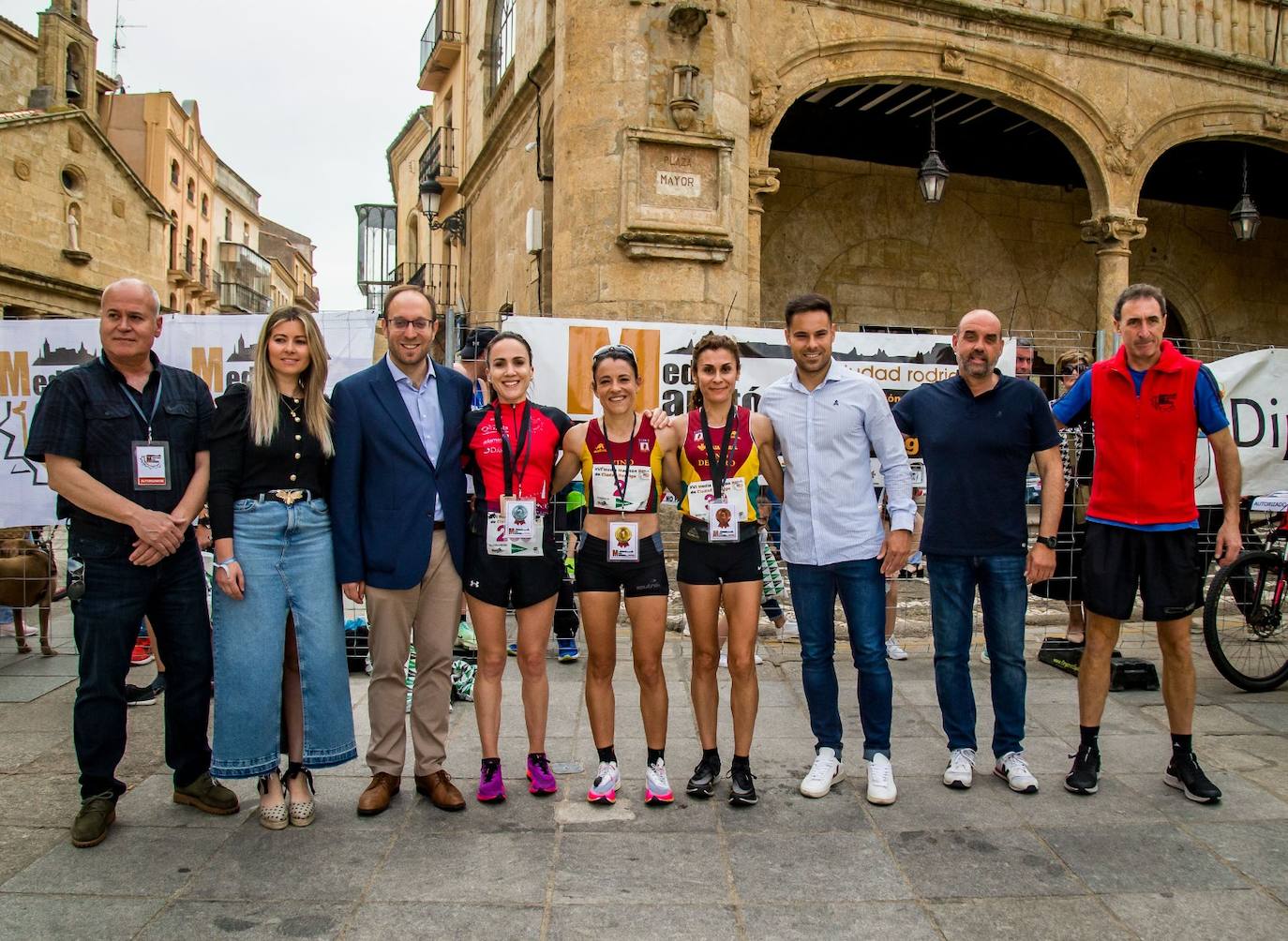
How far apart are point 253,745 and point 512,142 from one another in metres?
12.8

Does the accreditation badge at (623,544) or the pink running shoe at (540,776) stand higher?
the accreditation badge at (623,544)

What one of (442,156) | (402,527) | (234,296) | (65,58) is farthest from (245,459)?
(234,296)

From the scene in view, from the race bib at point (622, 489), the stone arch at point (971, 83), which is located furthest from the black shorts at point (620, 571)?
the stone arch at point (971, 83)

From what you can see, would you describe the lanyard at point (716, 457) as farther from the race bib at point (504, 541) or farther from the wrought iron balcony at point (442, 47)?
the wrought iron balcony at point (442, 47)

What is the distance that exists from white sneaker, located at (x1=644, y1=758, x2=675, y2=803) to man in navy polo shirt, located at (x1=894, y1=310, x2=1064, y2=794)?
4.05 ft

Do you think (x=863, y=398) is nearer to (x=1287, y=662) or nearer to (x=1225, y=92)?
(x=1287, y=662)

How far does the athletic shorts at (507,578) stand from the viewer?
12.4ft

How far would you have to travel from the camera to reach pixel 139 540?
3566 millimetres

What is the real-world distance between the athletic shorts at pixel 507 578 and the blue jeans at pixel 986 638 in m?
1.73

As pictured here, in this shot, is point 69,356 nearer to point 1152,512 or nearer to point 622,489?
point 622,489

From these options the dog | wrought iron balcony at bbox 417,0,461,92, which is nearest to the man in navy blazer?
the dog

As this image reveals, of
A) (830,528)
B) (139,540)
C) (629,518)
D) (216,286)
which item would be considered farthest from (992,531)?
(216,286)

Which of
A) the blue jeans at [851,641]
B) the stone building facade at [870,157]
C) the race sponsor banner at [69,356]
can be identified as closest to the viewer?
the blue jeans at [851,641]

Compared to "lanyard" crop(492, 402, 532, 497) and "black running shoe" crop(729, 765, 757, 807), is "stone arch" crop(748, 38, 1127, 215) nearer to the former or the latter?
"lanyard" crop(492, 402, 532, 497)
